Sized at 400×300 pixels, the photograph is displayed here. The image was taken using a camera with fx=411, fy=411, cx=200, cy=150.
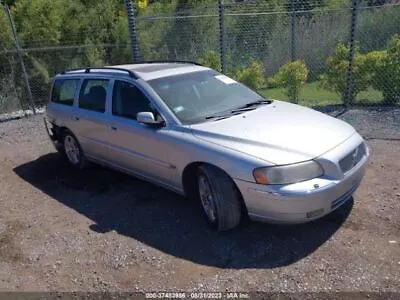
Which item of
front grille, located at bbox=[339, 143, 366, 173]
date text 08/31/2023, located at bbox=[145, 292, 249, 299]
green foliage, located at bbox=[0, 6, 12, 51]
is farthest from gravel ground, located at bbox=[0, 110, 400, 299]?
green foliage, located at bbox=[0, 6, 12, 51]

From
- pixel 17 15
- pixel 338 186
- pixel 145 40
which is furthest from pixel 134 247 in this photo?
pixel 17 15

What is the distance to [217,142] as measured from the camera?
3.90 metres

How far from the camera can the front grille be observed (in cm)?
378

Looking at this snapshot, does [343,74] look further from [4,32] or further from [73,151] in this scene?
[4,32]

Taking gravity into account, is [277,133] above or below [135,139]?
above

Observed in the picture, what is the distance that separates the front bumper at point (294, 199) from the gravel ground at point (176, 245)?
30 cm

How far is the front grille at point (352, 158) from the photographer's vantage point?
378 cm

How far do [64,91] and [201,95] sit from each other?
2.52m

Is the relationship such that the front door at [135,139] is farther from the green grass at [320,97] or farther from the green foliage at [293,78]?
the green grass at [320,97]

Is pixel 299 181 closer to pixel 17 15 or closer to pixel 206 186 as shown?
pixel 206 186

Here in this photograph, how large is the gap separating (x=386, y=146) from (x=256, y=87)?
370cm

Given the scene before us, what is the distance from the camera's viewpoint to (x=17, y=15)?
11141mm

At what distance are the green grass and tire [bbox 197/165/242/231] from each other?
531cm

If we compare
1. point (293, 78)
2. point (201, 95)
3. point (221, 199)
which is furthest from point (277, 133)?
point (293, 78)
